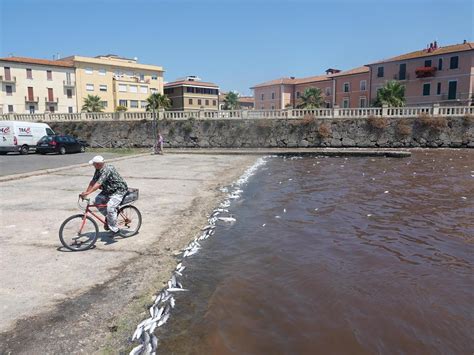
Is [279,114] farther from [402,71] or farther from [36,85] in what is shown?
[36,85]

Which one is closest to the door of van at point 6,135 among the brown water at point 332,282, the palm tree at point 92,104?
the brown water at point 332,282

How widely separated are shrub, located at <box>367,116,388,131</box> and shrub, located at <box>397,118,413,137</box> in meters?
1.08

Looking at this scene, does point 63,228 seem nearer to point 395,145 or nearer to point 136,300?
point 136,300

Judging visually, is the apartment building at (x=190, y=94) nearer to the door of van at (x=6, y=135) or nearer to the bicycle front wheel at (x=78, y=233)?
the door of van at (x=6, y=135)

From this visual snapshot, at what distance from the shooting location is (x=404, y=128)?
100 ft

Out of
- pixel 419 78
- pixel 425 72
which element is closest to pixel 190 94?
pixel 419 78

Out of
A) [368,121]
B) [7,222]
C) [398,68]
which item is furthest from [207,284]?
[398,68]

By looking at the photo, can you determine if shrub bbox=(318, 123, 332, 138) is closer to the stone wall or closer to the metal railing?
the stone wall

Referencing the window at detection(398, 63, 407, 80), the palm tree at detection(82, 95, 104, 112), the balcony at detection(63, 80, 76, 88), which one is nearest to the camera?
the window at detection(398, 63, 407, 80)

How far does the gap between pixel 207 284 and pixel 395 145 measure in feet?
96.6

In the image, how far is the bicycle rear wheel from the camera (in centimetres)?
702

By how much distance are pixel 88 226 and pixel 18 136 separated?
72.7 feet

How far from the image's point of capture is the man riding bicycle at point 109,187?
638 cm

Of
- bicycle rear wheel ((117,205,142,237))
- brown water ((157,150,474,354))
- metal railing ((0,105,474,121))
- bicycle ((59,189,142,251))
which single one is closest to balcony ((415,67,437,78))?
metal railing ((0,105,474,121))
